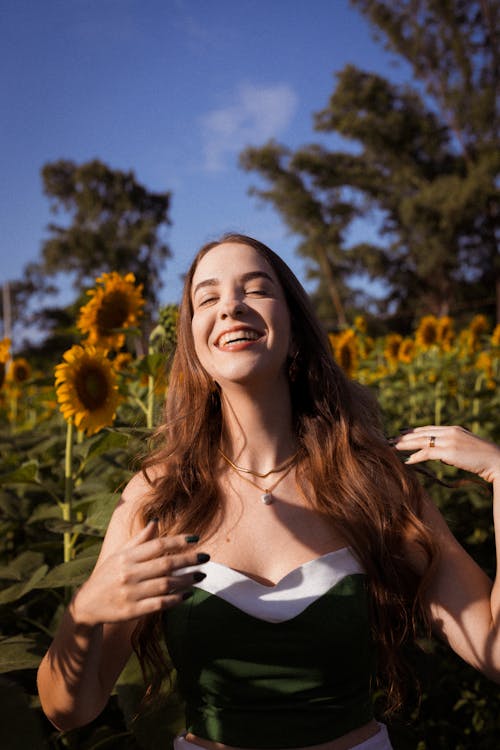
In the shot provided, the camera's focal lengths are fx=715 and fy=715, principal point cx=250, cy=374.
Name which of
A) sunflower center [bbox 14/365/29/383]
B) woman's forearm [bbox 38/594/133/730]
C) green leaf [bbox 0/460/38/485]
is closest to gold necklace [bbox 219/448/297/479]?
woman's forearm [bbox 38/594/133/730]

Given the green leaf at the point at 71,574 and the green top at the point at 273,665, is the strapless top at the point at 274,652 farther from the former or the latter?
the green leaf at the point at 71,574

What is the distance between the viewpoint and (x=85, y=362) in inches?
81.4

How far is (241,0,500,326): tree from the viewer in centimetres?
1956

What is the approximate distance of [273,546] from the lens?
140 cm

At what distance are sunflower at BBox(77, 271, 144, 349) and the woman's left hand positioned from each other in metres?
1.16

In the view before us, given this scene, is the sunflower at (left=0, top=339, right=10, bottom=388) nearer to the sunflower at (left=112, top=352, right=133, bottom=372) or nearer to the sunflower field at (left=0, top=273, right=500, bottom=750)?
the sunflower field at (left=0, top=273, right=500, bottom=750)

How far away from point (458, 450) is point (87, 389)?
3.56 feet

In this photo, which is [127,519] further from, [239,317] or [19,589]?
[239,317]

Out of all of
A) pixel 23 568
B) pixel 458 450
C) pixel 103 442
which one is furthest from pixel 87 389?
pixel 458 450

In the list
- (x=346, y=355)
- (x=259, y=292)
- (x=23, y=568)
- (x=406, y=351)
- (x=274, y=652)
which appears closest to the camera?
(x=274, y=652)

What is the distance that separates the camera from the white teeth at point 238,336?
1.42m

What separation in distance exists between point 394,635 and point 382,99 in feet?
71.2

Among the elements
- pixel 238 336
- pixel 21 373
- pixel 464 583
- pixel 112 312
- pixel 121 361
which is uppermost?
pixel 21 373

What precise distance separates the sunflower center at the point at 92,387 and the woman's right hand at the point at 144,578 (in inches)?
39.7
